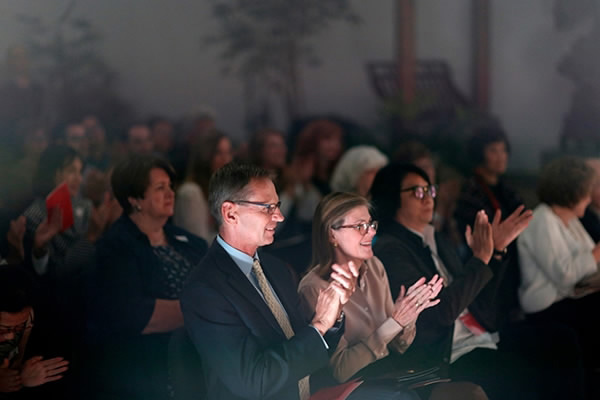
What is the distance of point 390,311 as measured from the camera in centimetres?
283

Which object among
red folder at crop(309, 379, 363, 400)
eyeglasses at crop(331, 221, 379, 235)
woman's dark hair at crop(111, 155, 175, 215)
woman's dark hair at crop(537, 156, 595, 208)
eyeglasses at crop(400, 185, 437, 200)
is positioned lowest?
red folder at crop(309, 379, 363, 400)

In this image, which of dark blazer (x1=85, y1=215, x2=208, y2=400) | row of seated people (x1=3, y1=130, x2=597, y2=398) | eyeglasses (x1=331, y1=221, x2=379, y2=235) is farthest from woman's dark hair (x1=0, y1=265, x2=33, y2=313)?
eyeglasses (x1=331, y1=221, x2=379, y2=235)

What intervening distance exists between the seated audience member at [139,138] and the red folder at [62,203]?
300 cm

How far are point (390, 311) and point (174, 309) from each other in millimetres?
918

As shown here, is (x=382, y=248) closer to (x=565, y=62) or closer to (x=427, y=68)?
(x=565, y=62)

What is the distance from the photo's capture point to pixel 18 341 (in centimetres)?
280

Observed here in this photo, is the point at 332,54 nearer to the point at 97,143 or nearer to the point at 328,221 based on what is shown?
the point at 97,143

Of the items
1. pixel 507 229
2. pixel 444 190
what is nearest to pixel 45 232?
pixel 507 229

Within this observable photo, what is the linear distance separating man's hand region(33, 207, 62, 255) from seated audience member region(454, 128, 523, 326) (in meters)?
1.84

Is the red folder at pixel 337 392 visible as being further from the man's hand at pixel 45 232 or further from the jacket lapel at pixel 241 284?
the man's hand at pixel 45 232

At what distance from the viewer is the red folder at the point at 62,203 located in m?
3.25

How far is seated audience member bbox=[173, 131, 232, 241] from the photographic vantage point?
13.1 feet

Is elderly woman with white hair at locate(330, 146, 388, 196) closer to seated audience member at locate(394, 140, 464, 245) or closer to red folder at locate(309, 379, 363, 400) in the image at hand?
seated audience member at locate(394, 140, 464, 245)

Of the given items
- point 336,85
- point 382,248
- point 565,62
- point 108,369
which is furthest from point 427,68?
point 108,369
